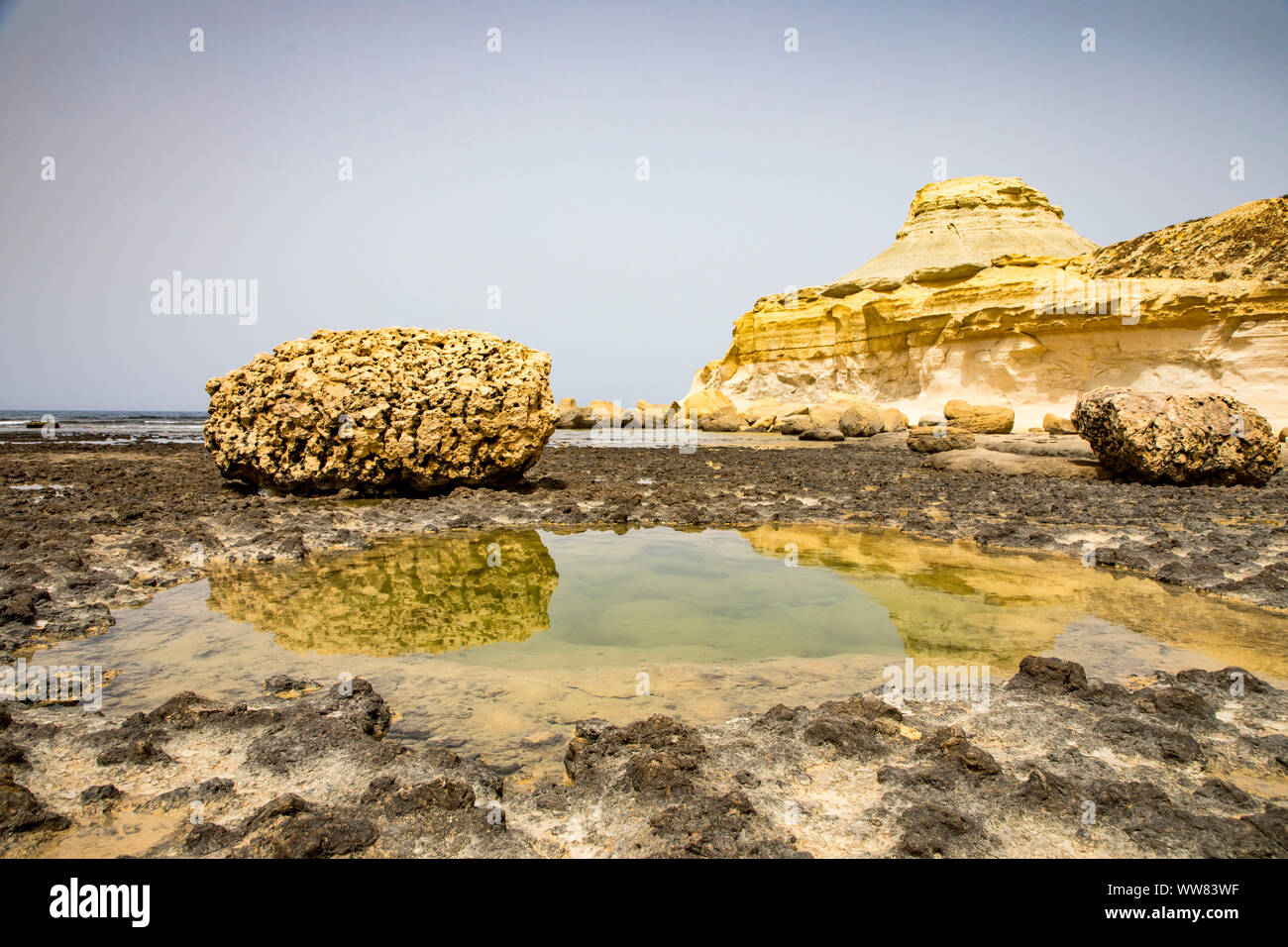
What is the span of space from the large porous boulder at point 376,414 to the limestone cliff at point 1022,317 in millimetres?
25960

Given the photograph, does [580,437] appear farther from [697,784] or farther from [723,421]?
[697,784]

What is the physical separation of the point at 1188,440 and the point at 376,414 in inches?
543

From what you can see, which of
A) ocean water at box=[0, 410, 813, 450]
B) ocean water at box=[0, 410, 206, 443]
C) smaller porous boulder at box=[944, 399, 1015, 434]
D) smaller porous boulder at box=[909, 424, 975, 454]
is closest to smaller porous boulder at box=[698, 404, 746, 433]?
ocean water at box=[0, 410, 813, 450]

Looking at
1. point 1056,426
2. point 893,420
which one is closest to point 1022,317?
point 893,420

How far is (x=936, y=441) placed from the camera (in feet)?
→ 62.7

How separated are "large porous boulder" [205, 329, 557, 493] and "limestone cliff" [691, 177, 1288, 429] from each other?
25960 millimetres

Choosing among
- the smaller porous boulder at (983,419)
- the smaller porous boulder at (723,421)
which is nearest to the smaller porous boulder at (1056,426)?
the smaller porous boulder at (983,419)

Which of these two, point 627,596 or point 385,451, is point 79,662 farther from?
point 385,451

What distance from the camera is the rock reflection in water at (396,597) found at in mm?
4875

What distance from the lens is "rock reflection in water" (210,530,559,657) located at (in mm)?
4875

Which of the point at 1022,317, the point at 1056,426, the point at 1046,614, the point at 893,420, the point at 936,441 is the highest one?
the point at 1022,317

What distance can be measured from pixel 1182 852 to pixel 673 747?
1.88 metres
